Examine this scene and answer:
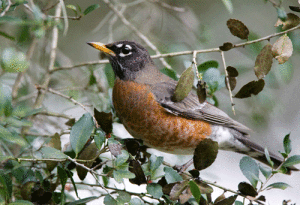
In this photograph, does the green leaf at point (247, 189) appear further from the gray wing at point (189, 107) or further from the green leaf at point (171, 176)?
the gray wing at point (189, 107)

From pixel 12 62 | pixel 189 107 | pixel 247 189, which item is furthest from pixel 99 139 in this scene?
pixel 189 107

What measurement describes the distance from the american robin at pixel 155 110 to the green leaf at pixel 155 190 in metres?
0.59

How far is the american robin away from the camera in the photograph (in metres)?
1.80

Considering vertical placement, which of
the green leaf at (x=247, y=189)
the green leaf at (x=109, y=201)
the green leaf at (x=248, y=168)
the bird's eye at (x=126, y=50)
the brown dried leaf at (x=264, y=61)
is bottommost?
Result: the green leaf at (x=109, y=201)

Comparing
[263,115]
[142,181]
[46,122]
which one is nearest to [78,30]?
[46,122]

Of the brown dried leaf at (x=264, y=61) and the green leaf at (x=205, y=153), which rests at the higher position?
the brown dried leaf at (x=264, y=61)

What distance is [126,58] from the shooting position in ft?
6.46

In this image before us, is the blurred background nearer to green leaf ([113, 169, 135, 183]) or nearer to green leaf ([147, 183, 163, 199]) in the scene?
green leaf ([113, 169, 135, 183])

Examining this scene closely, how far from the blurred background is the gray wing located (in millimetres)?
179

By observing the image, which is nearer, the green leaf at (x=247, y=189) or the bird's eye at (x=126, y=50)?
the green leaf at (x=247, y=189)

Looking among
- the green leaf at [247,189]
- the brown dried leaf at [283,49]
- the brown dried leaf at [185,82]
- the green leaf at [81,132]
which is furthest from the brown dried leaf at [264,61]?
the green leaf at [81,132]

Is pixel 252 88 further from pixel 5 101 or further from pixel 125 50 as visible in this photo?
pixel 5 101

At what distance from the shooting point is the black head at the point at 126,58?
1919 millimetres

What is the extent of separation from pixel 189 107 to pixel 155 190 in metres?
0.80
